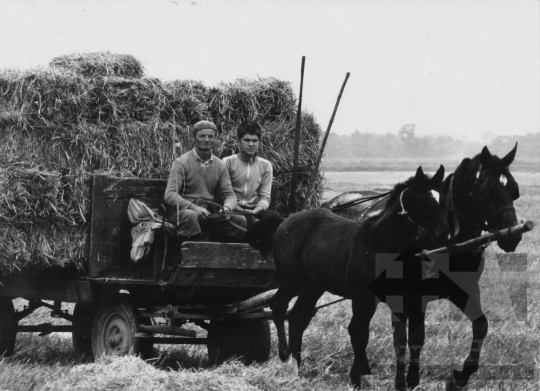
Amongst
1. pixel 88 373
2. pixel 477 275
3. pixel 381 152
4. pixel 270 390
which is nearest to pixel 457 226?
pixel 477 275

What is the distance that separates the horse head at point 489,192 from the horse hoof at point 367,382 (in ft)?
4.63

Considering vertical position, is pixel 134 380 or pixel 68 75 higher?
pixel 68 75

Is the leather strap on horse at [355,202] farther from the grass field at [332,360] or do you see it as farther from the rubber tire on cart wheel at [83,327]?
the rubber tire on cart wheel at [83,327]

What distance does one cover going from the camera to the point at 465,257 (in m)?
6.63

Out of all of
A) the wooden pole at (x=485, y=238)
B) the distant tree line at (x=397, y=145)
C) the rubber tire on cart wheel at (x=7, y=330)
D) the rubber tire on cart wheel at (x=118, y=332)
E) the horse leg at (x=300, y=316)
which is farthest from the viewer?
the distant tree line at (x=397, y=145)

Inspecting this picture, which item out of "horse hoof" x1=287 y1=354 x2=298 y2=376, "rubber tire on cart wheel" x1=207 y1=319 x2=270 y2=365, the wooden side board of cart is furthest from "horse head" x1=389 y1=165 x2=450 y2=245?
"rubber tire on cart wheel" x1=207 y1=319 x2=270 y2=365

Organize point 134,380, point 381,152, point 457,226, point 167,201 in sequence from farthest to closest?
1. point 381,152
2. point 167,201
3. point 457,226
4. point 134,380

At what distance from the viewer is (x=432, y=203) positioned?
19.6ft

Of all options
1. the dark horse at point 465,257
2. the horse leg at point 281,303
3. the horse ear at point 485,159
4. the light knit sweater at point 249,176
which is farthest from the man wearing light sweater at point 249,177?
the horse ear at point 485,159

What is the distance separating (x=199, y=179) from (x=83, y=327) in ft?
7.43

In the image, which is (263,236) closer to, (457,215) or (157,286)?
(157,286)

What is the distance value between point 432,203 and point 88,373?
268cm

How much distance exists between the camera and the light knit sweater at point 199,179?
7445 mm

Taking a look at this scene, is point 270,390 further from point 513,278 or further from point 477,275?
point 513,278
